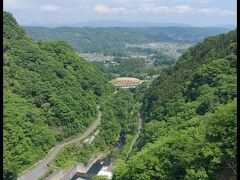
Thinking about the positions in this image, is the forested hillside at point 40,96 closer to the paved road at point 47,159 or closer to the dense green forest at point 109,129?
the paved road at point 47,159

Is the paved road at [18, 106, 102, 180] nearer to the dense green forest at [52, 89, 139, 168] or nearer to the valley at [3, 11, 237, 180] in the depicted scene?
the valley at [3, 11, 237, 180]

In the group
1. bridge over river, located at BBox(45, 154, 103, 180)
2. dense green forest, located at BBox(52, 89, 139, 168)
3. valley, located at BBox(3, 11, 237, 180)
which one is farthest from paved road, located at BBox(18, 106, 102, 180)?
bridge over river, located at BBox(45, 154, 103, 180)

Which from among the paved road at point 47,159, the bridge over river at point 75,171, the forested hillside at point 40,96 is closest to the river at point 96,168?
the bridge over river at point 75,171

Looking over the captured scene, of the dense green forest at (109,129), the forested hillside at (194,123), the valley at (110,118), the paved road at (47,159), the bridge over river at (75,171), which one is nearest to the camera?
the forested hillside at (194,123)

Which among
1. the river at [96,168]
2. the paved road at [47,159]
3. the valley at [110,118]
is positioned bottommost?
the river at [96,168]

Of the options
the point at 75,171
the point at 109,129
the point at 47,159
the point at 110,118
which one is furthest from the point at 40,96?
the point at 75,171

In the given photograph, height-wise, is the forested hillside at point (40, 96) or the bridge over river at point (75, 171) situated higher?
the forested hillside at point (40, 96)
